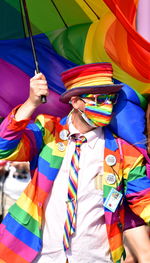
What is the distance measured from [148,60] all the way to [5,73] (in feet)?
3.51

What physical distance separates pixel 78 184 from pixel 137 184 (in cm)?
36

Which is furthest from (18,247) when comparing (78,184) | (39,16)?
(39,16)

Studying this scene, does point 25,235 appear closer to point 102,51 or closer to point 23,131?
point 23,131

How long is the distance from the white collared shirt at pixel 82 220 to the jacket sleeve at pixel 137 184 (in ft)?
0.57

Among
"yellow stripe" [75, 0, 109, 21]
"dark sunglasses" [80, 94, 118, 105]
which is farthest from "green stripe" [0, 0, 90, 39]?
"dark sunglasses" [80, 94, 118, 105]

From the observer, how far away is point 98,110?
2.95 meters

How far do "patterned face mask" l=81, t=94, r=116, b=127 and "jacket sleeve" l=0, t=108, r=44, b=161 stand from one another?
30 centimetres

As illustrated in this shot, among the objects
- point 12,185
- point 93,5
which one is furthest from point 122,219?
point 12,185

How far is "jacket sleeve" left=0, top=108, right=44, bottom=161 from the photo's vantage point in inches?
111

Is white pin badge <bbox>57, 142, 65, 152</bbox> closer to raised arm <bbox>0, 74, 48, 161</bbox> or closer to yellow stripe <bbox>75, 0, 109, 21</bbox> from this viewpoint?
raised arm <bbox>0, 74, 48, 161</bbox>

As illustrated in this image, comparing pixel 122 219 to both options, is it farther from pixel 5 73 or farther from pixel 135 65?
pixel 5 73

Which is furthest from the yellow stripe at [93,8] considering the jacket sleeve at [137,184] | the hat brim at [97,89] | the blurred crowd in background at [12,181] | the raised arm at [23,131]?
the blurred crowd in background at [12,181]

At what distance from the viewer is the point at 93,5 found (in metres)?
3.38

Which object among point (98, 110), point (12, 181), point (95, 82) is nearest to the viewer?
point (98, 110)
